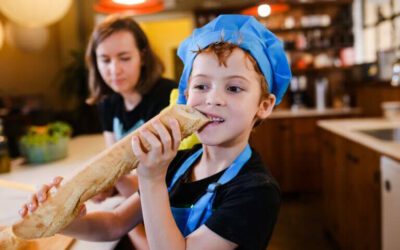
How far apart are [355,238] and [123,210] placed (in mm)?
1854

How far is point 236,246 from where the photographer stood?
0.75m

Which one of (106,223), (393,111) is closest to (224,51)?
(106,223)

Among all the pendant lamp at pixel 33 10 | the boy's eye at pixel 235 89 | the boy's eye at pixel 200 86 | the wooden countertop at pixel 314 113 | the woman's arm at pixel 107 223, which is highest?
the pendant lamp at pixel 33 10

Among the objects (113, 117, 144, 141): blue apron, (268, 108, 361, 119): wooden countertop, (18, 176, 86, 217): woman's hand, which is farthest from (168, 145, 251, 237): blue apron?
(268, 108, 361, 119): wooden countertop

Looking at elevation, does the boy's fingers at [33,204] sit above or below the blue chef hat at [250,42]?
below

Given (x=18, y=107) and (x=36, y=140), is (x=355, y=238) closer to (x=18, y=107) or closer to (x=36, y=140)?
(x=36, y=140)

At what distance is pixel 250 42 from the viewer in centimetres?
82

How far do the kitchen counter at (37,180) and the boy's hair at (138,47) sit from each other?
1.35ft

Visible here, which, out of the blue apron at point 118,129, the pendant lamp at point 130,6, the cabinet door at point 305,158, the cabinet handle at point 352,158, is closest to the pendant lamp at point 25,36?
the pendant lamp at point 130,6

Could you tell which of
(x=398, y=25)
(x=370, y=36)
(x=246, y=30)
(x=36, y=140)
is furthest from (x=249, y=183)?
(x=370, y=36)

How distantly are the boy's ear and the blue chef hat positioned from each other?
2 centimetres

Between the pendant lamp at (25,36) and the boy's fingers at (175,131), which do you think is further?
the pendant lamp at (25,36)

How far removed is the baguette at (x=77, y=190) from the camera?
0.69 m

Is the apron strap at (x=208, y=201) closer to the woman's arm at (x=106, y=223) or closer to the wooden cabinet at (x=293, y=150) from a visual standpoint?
the woman's arm at (x=106, y=223)
